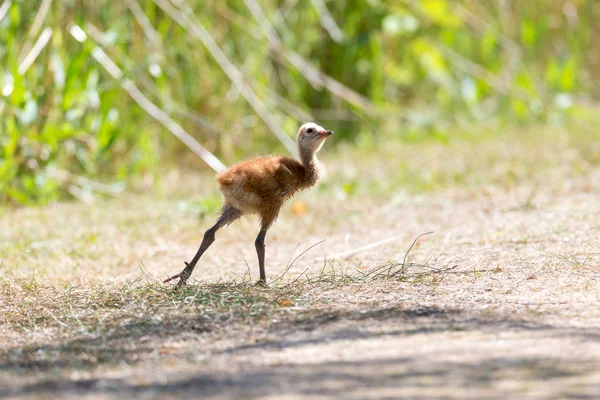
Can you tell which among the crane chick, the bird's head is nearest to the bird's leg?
the crane chick

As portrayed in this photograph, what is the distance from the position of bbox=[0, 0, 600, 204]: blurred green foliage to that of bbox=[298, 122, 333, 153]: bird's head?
9.23 feet

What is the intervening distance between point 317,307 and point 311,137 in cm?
127

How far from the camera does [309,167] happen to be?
484 centimetres

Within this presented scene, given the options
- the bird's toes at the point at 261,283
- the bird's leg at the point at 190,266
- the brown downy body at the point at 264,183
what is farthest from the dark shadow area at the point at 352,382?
the brown downy body at the point at 264,183

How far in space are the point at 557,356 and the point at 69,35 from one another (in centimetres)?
576

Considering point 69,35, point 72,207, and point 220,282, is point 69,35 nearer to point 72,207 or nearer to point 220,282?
point 72,207

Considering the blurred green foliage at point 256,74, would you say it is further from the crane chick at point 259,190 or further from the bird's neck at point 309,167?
the crane chick at point 259,190

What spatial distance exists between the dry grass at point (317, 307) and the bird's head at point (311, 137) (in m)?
0.59

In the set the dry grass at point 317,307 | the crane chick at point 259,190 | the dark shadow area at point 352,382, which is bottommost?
the dark shadow area at point 352,382

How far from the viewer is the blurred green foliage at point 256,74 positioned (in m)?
7.62

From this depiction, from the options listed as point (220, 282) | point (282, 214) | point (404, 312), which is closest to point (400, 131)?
point (282, 214)

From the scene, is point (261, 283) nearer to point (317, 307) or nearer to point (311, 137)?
point (317, 307)

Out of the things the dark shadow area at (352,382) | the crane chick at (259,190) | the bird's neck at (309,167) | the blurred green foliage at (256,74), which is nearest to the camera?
the dark shadow area at (352,382)

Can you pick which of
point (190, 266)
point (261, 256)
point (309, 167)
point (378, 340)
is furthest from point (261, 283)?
point (378, 340)
